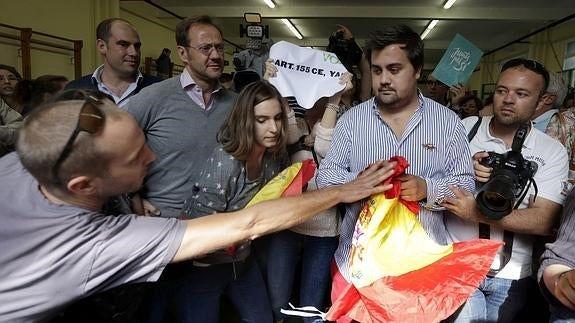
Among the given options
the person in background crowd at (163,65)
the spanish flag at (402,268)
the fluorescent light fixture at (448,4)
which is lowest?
the spanish flag at (402,268)

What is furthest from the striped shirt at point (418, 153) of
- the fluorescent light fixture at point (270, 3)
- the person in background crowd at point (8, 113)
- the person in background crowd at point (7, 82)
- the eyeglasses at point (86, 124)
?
the fluorescent light fixture at point (270, 3)

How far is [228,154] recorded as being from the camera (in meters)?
1.58

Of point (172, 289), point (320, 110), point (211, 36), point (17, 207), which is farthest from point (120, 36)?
point (17, 207)

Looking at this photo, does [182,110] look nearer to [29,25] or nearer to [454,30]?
[29,25]

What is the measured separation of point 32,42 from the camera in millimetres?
6027

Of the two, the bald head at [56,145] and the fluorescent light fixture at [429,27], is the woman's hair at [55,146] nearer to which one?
the bald head at [56,145]

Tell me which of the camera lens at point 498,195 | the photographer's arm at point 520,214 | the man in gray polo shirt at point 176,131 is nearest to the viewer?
the camera lens at point 498,195

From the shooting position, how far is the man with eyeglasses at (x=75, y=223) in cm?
91

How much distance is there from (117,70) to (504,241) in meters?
2.24

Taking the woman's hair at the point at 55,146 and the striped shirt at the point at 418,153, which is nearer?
the woman's hair at the point at 55,146

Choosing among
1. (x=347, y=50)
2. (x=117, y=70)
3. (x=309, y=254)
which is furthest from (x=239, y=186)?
(x=117, y=70)

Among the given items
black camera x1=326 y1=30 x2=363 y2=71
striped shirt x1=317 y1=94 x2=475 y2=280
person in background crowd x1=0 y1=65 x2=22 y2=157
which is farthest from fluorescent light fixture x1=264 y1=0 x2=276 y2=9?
striped shirt x1=317 y1=94 x2=475 y2=280

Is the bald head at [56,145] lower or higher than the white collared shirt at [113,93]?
lower

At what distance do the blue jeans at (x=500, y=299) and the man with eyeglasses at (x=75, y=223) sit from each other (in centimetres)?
103
